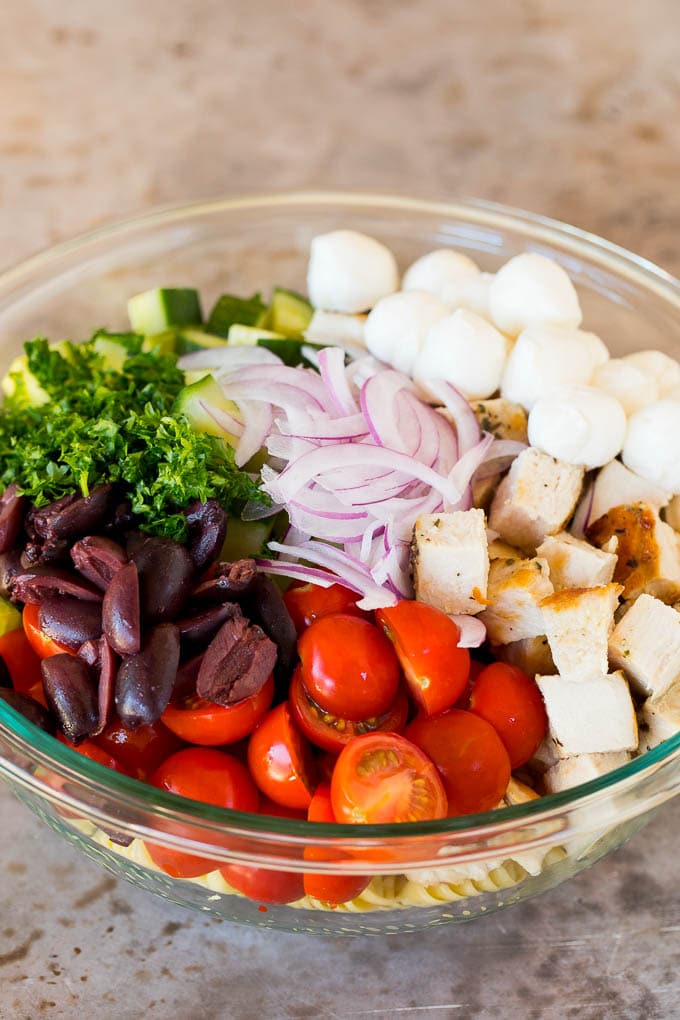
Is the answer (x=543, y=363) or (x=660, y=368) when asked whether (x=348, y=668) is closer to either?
(x=543, y=363)

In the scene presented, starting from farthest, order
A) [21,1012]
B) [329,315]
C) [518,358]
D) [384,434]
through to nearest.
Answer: [329,315]
[518,358]
[384,434]
[21,1012]

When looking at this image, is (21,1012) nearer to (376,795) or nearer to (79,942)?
(79,942)

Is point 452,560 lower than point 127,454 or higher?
lower

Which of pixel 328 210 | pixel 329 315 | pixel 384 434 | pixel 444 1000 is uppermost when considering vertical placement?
pixel 328 210

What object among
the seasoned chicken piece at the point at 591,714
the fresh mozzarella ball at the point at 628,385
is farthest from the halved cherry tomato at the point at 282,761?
the fresh mozzarella ball at the point at 628,385

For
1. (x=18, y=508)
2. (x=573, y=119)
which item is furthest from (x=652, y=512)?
(x=573, y=119)

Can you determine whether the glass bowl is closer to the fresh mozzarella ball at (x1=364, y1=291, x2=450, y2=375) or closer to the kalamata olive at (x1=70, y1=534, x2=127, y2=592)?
the kalamata olive at (x1=70, y1=534, x2=127, y2=592)

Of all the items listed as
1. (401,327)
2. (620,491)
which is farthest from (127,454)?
(620,491)
